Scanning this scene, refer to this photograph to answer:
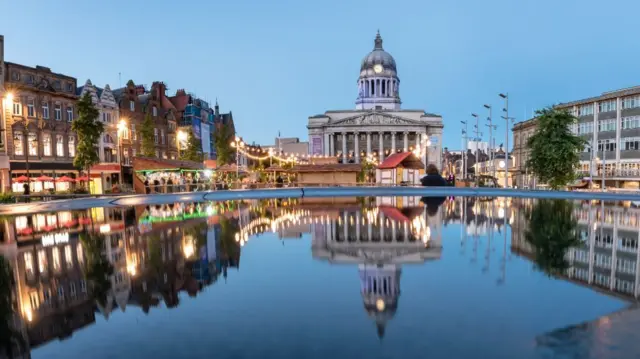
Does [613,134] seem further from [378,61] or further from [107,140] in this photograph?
[378,61]

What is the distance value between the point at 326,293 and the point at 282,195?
107 ft

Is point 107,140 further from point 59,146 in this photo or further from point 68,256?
point 68,256

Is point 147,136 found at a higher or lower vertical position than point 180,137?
lower

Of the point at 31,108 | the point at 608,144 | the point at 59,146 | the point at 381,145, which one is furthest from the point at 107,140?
the point at 381,145

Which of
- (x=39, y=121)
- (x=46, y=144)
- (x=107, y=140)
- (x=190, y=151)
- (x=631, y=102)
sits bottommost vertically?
(x=190, y=151)

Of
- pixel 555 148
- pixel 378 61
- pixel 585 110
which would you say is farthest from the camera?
pixel 378 61

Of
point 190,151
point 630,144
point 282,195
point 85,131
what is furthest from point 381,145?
point 85,131

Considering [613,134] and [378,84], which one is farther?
[378,84]

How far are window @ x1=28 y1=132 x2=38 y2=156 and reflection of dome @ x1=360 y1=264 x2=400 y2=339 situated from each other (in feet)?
144

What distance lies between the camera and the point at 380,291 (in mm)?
9195

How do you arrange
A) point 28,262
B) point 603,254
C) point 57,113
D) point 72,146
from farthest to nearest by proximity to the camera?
point 72,146 < point 57,113 < point 603,254 < point 28,262

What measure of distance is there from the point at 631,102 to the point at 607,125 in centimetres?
468

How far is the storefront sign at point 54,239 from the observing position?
15153 mm

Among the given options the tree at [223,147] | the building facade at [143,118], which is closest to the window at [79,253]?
the building facade at [143,118]
